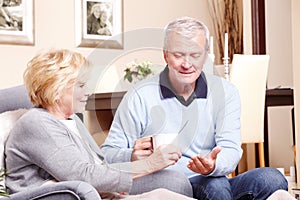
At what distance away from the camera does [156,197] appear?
198cm

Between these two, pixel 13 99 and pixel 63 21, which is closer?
pixel 13 99

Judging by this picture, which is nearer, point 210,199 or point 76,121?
point 210,199

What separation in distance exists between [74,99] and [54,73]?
106 mm

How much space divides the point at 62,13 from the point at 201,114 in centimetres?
405

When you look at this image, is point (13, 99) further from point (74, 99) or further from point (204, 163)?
point (204, 163)

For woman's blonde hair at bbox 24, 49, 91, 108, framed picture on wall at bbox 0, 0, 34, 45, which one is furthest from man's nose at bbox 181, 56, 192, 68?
framed picture on wall at bbox 0, 0, 34, 45

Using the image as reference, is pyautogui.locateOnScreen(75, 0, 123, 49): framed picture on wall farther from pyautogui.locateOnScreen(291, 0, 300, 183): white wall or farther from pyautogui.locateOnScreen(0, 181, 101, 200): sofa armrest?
pyautogui.locateOnScreen(0, 181, 101, 200): sofa armrest

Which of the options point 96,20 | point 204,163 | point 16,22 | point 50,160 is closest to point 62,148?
point 50,160

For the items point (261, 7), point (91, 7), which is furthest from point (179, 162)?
point (261, 7)

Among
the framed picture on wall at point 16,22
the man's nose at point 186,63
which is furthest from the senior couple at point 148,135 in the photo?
the framed picture on wall at point 16,22

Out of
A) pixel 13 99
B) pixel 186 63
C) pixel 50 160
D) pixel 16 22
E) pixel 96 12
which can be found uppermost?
pixel 96 12

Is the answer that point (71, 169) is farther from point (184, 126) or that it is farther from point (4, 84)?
point (4, 84)

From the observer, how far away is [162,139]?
1929mm

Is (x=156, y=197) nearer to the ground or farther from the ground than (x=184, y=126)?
nearer to the ground
